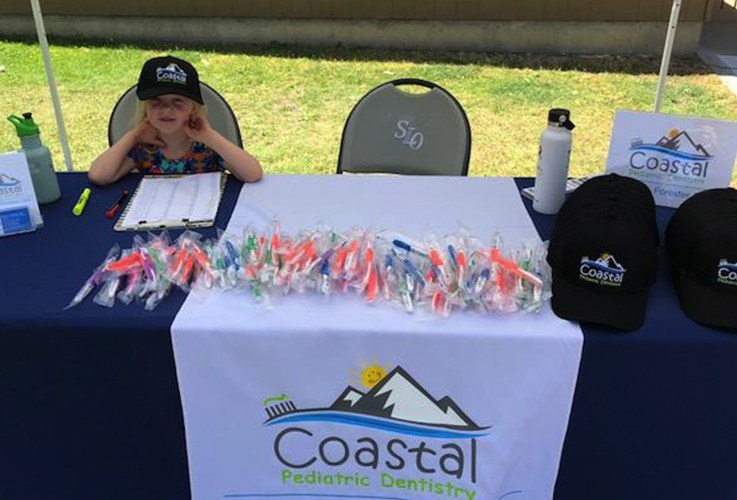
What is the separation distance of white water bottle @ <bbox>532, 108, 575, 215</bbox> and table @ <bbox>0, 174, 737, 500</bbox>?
0.36 m

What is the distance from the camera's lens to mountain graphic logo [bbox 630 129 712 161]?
1.82 meters

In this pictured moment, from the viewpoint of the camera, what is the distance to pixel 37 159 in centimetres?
187

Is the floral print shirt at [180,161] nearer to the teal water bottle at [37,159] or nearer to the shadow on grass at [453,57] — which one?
the teal water bottle at [37,159]

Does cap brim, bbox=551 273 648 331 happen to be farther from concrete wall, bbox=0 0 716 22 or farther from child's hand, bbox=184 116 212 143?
concrete wall, bbox=0 0 716 22

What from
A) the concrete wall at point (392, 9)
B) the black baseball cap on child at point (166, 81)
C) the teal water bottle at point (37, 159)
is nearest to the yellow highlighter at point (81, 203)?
the teal water bottle at point (37, 159)

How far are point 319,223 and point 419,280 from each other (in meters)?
0.44

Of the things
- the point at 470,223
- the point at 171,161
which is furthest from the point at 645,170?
the point at 171,161

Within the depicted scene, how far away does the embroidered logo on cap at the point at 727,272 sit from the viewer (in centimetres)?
136

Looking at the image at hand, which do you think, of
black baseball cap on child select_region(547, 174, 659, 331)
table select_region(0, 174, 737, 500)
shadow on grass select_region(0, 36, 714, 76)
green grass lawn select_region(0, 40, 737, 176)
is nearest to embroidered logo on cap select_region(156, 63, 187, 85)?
table select_region(0, 174, 737, 500)

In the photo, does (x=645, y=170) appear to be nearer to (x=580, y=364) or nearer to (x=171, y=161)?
(x=580, y=364)

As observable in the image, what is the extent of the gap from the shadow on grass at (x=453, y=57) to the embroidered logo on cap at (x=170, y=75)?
475 cm

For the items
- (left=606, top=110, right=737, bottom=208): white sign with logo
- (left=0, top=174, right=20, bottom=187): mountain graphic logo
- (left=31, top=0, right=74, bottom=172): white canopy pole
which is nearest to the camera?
(left=0, top=174, right=20, bottom=187): mountain graphic logo

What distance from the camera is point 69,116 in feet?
16.9

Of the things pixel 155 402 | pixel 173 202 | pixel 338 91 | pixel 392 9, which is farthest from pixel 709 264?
pixel 392 9
